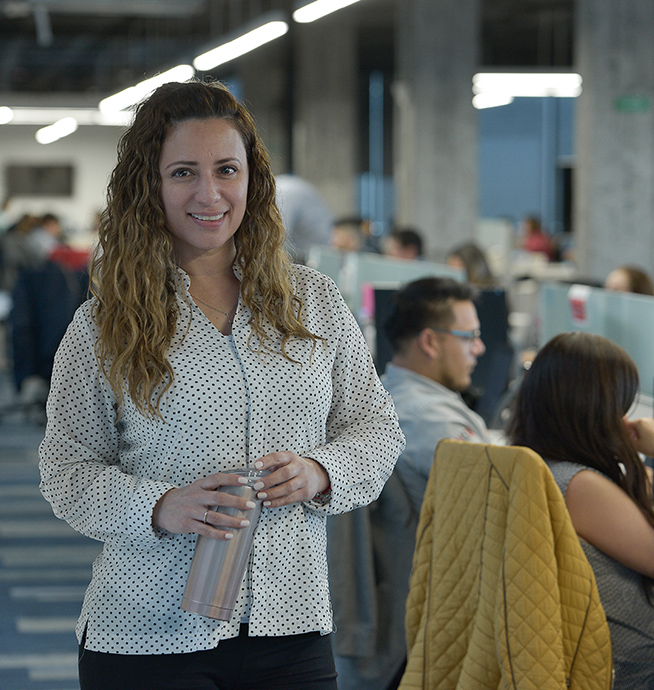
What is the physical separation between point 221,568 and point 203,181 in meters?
0.49

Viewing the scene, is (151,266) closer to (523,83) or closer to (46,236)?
(523,83)

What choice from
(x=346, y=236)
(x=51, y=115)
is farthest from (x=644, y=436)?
(x=51, y=115)

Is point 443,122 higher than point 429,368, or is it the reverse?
point 443,122

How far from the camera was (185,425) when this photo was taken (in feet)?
4.07

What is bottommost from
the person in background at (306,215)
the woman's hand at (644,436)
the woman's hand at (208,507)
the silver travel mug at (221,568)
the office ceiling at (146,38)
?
the woman's hand at (644,436)

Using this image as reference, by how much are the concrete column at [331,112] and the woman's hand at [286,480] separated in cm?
1346

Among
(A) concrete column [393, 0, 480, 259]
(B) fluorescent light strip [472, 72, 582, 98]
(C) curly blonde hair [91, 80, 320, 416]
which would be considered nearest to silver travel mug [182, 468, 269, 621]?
(C) curly blonde hair [91, 80, 320, 416]

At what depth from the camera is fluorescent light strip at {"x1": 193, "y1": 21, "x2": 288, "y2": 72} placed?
7.74 m

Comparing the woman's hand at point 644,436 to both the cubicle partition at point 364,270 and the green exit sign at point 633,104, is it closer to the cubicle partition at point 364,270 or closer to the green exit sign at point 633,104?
the cubicle partition at point 364,270

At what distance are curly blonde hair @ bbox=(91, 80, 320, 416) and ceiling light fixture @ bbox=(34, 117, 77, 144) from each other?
1878 cm

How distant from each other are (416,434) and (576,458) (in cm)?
64

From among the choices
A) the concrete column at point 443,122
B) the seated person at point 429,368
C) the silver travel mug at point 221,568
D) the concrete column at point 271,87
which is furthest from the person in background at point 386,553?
the concrete column at point 271,87

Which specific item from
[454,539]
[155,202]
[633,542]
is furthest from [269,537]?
[633,542]

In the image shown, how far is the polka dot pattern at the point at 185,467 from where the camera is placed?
1240 mm
